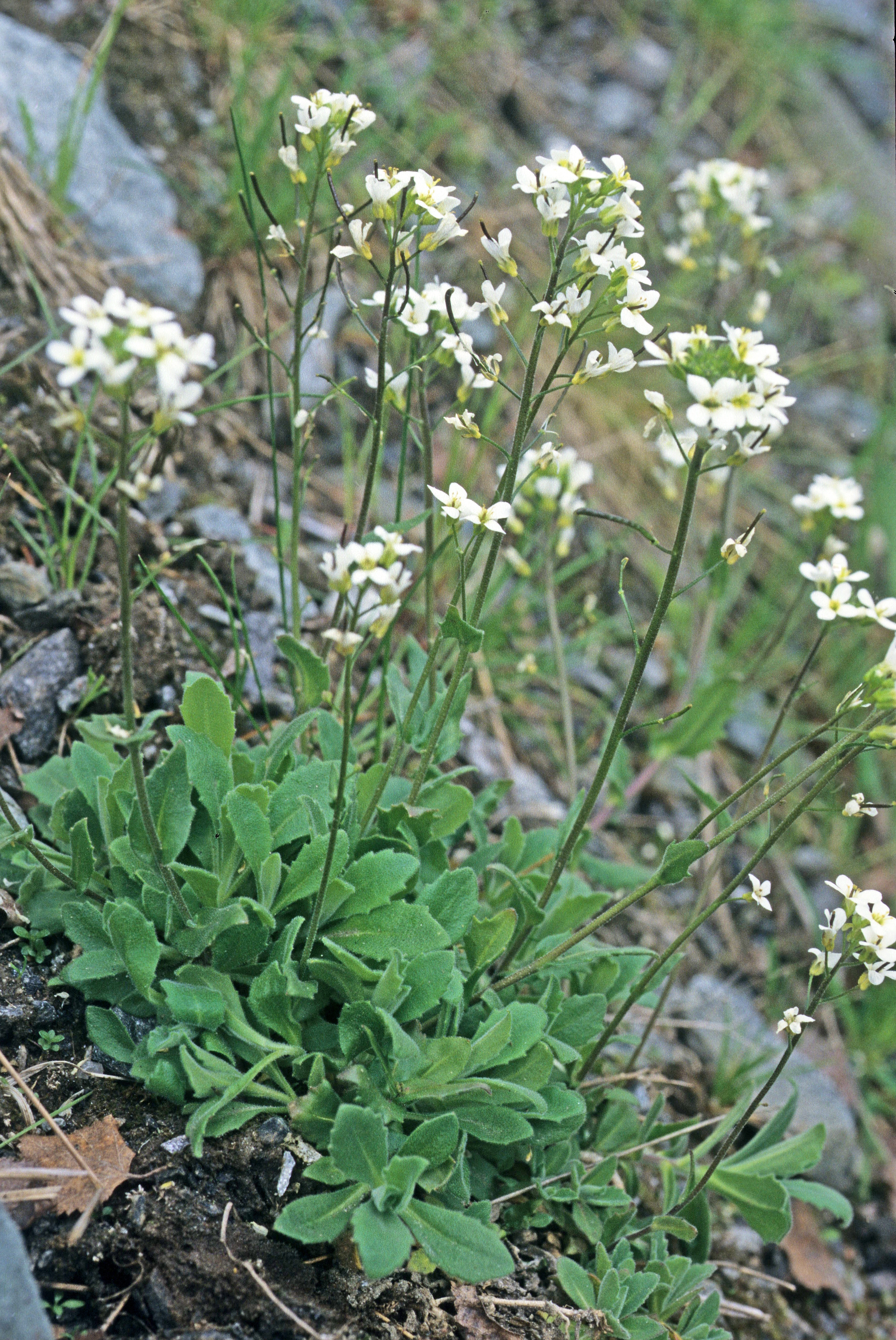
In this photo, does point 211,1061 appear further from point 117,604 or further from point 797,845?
point 797,845

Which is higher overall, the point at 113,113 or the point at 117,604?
the point at 113,113

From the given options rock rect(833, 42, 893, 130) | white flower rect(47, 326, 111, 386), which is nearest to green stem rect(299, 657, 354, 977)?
white flower rect(47, 326, 111, 386)

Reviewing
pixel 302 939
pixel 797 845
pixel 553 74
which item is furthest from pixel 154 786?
pixel 553 74

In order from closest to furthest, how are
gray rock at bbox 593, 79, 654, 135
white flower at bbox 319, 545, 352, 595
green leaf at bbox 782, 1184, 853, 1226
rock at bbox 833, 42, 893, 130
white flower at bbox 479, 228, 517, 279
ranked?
white flower at bbox 319, 545, 352, 595 → white flower at bbox 479, 228, 517, 279 → green leaf at bbox 782, 1184, 853, 1226 → gray rock at bbox 593, 79, 654, 135 → rock at bbox 833, 42, 893, 130

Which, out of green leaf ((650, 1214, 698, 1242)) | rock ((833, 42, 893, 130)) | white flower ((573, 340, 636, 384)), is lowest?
green leaf ((650, 1214, 698, 1242))

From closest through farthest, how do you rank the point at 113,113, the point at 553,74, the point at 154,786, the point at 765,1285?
the point at 154,786 < the point at 765,1285 < the point at 113,113 < the point at 553,74

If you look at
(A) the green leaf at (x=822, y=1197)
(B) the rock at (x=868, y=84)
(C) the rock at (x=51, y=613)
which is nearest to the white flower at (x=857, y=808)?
(A) the green leaf at (x=822, y=1197)

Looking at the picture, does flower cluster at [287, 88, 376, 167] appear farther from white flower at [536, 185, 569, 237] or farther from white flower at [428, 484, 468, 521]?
white flower at [428, 484, 468, 521]
